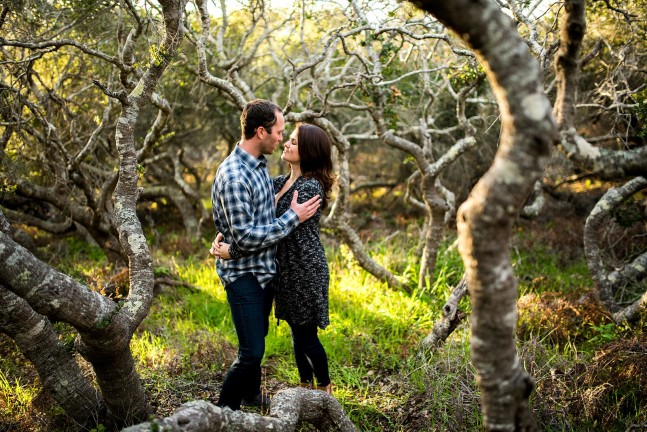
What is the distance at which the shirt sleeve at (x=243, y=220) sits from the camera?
3.13 metres

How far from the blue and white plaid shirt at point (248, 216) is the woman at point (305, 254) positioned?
0.15 m

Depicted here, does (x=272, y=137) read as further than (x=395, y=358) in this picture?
No

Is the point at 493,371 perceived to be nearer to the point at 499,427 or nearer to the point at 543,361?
the point at 499,427

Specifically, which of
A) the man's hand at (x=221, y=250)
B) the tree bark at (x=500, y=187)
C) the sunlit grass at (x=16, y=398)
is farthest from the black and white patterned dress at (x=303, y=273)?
the sunlit grass at (x=16, y=398)

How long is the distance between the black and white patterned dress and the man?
0.14 metres

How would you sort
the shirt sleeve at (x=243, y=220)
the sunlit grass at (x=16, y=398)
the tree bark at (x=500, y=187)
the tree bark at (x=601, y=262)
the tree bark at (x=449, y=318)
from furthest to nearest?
Answer: the tree bark at (x=601, y=262)
the tree bark at (x=449, y=318)
the sunlit grass at (x=16, y=398)
the shirt sleeve at (x=243, y=220)
the tree bark at (x=500, y=187)

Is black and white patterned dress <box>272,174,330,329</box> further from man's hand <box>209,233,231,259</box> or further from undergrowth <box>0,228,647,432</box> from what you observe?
undergrowth <box>0,228,647,432</box>

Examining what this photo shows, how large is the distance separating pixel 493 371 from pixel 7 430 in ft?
11.6

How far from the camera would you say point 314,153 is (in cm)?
359

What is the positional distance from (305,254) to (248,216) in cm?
59

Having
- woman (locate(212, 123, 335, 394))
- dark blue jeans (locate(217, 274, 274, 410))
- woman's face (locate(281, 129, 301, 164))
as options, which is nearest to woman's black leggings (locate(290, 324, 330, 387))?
woman (locate(212, 123, 335, 394))

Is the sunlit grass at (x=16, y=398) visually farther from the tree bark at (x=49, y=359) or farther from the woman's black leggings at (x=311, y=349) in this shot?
the woman's black leggings at (x=311, y=349)

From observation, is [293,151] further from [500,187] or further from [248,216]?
[500,187]

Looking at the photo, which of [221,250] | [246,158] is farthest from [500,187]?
[221,250]
